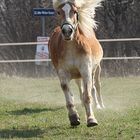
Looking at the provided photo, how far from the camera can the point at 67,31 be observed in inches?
344

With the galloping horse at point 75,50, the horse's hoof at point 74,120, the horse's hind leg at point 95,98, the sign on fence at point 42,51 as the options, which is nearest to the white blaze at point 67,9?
the galloping horse at point 75,50

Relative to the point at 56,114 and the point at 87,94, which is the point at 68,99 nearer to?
the point at 87,94

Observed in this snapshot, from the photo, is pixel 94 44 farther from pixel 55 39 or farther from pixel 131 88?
pixel 131 88

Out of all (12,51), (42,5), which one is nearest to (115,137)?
(12,51)

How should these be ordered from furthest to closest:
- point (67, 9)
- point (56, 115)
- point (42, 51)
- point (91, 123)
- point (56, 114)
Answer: point (42, 51), point (56, 114), point (56, 115), point (67, 9), point (91, 123)

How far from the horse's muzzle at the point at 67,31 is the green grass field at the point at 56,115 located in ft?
4.70

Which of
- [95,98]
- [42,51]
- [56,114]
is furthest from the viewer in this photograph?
[42,51]

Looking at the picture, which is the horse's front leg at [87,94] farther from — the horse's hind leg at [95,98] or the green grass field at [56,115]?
the horse's hind leg at [95,98]

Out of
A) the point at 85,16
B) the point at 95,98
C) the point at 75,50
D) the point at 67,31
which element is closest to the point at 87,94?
the point at 75,50

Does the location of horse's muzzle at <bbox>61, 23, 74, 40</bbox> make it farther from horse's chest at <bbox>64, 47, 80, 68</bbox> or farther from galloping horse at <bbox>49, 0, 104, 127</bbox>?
horse's chest at <bbox>64, 47, 80, 68</bbox>

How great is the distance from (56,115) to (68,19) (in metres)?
2.42

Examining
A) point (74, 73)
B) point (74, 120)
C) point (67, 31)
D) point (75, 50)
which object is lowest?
point (74, 120)

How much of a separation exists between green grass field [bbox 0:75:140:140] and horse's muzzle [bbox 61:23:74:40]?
143 cm

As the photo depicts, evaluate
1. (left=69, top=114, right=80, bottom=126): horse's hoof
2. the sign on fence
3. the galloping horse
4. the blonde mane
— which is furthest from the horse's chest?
the sign on fence
